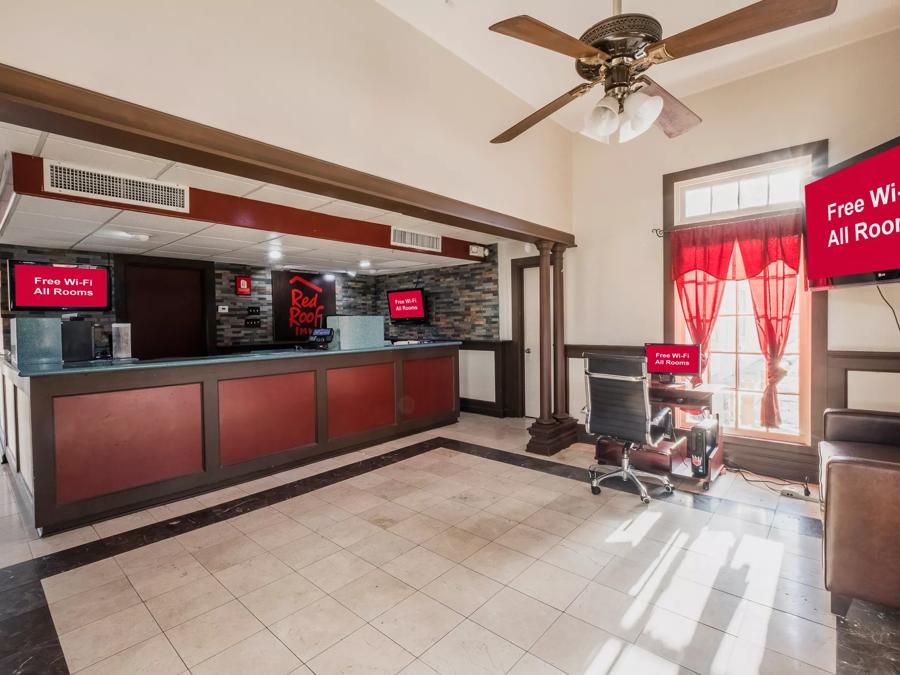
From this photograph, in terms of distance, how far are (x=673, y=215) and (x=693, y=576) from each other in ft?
11.6

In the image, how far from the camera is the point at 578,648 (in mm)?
1843

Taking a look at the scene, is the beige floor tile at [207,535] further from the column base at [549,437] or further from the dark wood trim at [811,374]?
the dark wood trim at [811,374]

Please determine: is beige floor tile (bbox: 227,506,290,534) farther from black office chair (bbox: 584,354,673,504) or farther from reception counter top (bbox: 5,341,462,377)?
black office chair (bbox: 584,354,673,504)

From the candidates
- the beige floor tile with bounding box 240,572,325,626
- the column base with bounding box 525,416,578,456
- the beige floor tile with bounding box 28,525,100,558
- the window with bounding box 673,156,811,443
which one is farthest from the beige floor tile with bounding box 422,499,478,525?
the window with bounding box 673,156,811,443

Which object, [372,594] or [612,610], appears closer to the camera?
[612,610]

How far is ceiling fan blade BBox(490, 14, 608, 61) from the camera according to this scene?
1.86 meters

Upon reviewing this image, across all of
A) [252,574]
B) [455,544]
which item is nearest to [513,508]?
[455,544]

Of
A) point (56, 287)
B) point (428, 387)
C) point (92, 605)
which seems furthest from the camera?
point (428, 387)

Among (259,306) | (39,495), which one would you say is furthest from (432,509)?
(259,306)

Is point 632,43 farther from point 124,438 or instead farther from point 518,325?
point 518,325

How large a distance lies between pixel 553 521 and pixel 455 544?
2.49 ft

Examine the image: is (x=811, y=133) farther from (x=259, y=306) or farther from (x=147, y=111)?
(x=259, y=306)

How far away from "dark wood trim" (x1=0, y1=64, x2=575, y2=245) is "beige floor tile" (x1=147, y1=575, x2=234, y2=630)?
2343mm

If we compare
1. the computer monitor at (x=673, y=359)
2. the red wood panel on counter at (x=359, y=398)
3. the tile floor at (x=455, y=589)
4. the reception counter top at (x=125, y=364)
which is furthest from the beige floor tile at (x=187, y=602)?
the computer monitor at (x=673, y=359)
